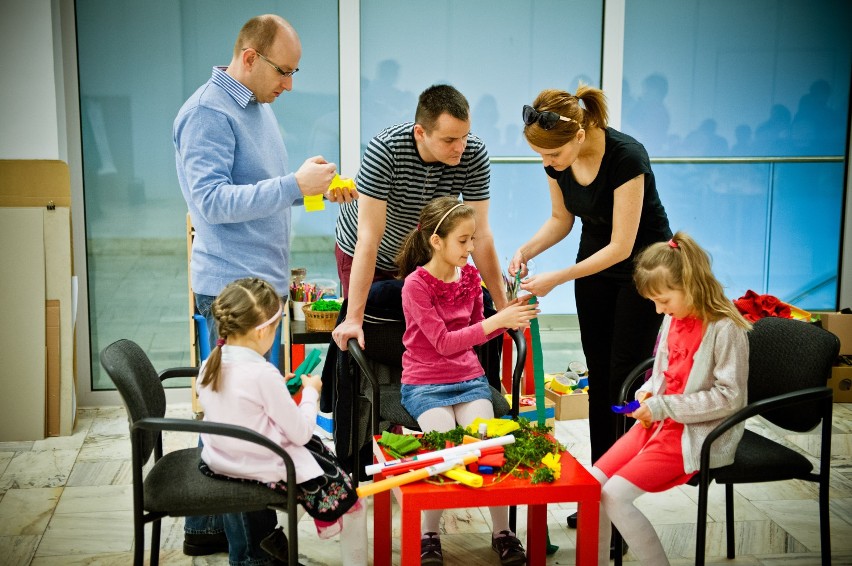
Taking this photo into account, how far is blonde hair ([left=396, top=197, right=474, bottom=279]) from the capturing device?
8.82 ft

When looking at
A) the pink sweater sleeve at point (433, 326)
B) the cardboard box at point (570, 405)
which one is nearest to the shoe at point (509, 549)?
the pink sweater sleeve at point (433, 326)

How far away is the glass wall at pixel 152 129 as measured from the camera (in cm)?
418

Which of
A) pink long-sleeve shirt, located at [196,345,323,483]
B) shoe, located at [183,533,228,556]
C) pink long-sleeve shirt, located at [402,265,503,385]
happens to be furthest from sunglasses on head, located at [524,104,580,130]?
shoe, located at [183,533,228,556]

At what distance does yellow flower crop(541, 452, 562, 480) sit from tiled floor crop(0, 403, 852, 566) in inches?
25.8

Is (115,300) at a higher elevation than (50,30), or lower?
lower

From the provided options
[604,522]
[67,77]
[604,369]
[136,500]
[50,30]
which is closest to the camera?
[136,500]

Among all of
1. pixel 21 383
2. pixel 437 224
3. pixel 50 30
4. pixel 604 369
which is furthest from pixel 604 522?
pixel 50 30

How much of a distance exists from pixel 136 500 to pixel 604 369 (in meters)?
1.58

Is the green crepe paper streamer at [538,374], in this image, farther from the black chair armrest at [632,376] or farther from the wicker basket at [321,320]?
the wicker basket at [321,320]

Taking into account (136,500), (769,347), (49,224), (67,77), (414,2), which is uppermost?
(414,2)

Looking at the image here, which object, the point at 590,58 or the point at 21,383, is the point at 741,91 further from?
the point at 21,383

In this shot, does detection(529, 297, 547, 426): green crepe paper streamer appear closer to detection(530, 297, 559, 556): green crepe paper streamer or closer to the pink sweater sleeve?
detection(530, 297, 559, 556): green crepe paper streamer

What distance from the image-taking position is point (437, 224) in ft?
8.87

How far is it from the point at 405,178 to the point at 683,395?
114 cm
